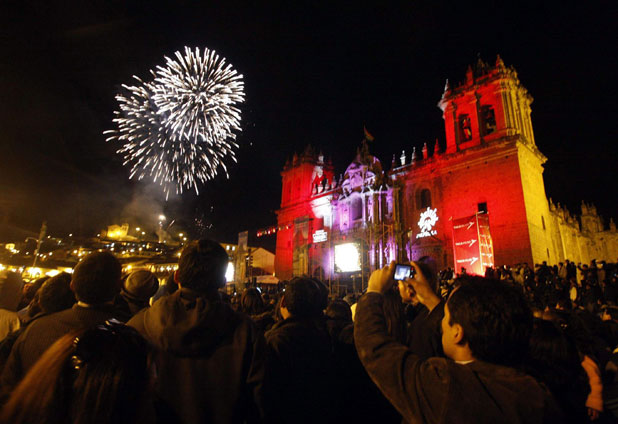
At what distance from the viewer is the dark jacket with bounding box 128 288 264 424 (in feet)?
6.25

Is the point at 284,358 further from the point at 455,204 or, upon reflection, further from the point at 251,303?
the point at 455,204

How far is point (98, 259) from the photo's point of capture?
243 cm

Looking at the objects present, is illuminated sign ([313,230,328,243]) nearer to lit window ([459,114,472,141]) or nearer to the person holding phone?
lit window ([459,114,472,141])

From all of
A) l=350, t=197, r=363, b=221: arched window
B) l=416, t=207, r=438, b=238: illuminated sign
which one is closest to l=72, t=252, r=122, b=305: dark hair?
l=416, t=207, r=438, b=238: illuminated sign

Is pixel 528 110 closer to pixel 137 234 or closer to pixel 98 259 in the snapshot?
pixel 98 259

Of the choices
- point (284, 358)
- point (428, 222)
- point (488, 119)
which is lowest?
point (284, 358)

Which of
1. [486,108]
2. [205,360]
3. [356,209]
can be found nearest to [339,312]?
[205,360]

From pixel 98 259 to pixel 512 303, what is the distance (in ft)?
9.04

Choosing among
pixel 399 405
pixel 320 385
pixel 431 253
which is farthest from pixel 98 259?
pixel 431 253

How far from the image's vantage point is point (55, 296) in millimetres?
2896

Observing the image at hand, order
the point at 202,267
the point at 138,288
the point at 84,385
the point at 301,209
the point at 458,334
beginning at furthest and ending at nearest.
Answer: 1. the point at 301,209
2. the point at 138,288
3. the point at 202,267
4. the point at 458,334
5. the point at 84,385

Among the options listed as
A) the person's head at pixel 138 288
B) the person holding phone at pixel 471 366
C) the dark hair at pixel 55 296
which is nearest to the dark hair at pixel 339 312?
the person's head at pixel 138 288

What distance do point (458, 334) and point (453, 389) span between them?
29 cm

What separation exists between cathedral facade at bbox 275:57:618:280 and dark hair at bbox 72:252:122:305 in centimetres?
2132
